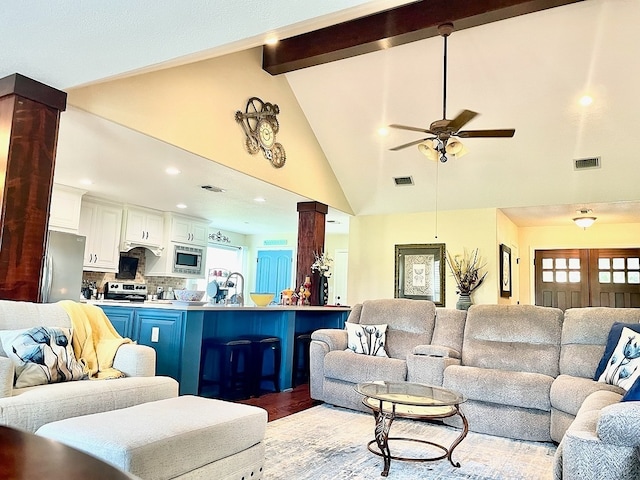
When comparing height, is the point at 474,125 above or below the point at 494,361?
above

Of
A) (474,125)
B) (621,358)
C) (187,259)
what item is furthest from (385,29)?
(187,259)

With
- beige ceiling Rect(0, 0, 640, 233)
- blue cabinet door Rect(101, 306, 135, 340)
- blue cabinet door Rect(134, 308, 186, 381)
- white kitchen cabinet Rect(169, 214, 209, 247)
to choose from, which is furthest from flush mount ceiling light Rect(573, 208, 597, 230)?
blue cabinet door Rect(101, 306, 135, 340)

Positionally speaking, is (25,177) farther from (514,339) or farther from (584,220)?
(584,220)

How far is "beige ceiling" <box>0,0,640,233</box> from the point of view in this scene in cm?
438

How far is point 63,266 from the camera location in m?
5.71

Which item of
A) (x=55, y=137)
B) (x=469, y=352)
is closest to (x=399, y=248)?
(x=469, y=352)

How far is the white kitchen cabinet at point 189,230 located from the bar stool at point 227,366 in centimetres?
347

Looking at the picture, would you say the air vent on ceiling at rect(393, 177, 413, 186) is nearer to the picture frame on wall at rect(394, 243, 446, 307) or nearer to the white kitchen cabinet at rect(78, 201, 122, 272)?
the picture frame on wall at rect(394, 243, 446, 307)

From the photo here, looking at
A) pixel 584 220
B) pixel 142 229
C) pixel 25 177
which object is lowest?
pixel 25 177

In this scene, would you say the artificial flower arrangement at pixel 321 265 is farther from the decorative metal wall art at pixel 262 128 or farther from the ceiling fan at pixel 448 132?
the ceiling fan at pixel 448 132

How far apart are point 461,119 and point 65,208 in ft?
15.7

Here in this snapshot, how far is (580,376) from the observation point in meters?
3.58

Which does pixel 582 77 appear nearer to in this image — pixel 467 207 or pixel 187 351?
pixel 467 207

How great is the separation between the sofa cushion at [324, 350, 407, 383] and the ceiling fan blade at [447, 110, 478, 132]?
2.03 meters
